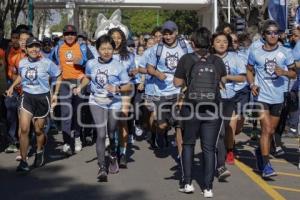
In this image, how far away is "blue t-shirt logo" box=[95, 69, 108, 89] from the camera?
27.2 ft

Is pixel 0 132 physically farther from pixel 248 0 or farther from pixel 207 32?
pixel 248 0

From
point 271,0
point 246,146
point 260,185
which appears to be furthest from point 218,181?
point 271,0

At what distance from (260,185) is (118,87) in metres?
2.24

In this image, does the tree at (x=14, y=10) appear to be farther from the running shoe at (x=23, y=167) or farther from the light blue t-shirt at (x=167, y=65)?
the running shoe at (x=23, y=167)

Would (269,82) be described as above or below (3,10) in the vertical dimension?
below

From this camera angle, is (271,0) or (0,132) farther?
(271,0)

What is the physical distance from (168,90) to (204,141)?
235 centimetres

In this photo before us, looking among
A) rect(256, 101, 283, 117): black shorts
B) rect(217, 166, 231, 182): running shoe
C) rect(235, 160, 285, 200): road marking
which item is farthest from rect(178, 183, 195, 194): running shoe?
rect(256, 101, 283, 117): black shorts

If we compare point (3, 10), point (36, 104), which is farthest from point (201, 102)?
point (3, 10)

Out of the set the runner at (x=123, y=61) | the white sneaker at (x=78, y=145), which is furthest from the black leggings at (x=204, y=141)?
the white sneaker at (x=78, y=145)

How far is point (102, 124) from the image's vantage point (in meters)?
8.16

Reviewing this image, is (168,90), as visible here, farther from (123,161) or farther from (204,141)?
(204,141)

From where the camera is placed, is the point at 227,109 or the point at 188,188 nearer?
the point at 188,188

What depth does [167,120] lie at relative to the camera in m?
9.66
